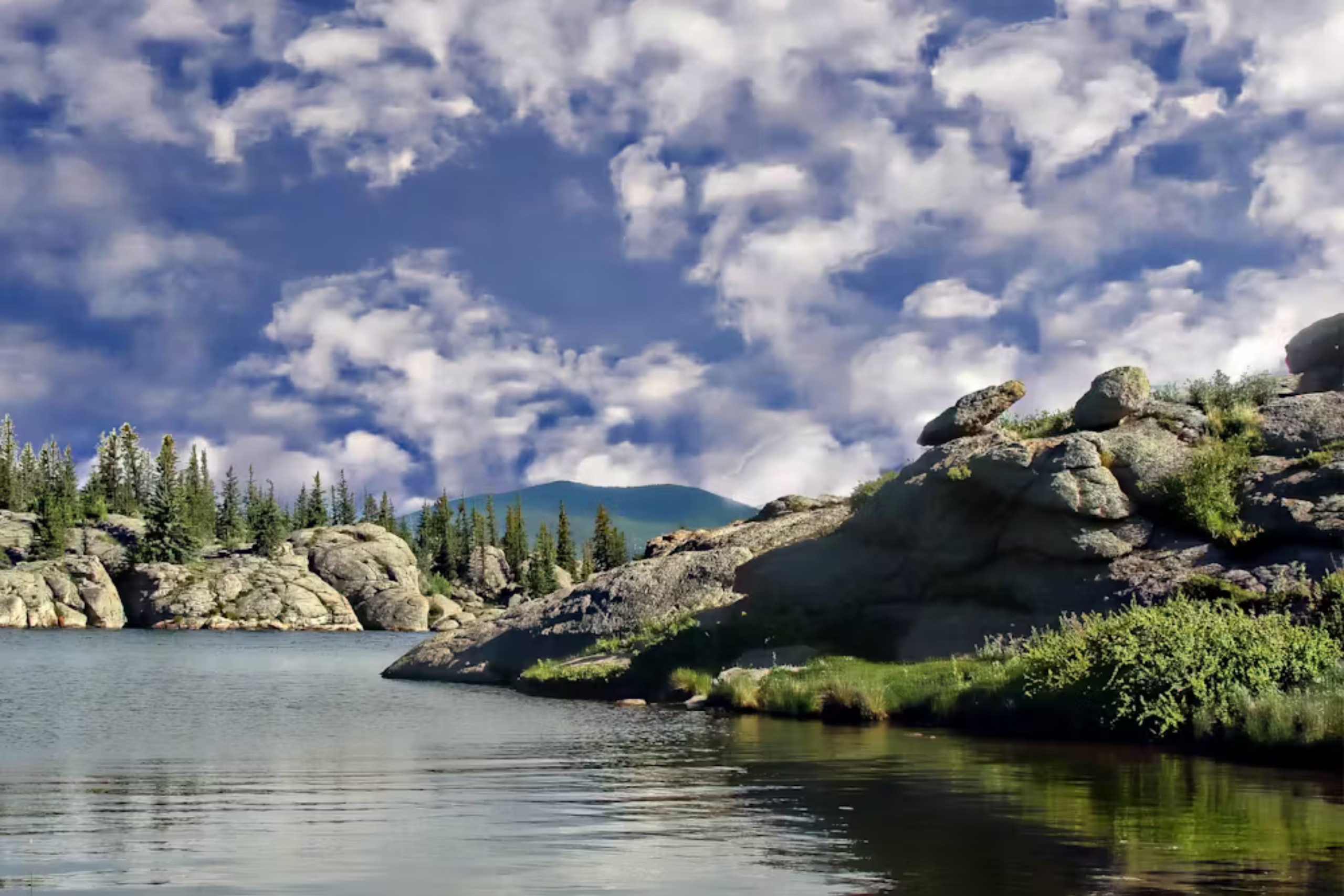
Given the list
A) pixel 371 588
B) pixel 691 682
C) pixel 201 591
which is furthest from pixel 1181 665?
pixel 371 588

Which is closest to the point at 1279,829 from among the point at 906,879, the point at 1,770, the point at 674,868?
the point at 906,879

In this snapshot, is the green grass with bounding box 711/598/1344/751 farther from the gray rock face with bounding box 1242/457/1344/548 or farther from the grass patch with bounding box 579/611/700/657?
the grass patch with bounding box 579/611/700/657

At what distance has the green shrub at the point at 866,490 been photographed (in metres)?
51.4

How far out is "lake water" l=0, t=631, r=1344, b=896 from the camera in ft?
43.5

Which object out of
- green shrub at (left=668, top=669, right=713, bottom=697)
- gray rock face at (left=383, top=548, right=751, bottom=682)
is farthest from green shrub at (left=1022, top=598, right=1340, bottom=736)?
gray rock face at (left=383, top=548, right=751, bottom=682)

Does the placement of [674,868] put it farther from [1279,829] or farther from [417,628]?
[417,628]

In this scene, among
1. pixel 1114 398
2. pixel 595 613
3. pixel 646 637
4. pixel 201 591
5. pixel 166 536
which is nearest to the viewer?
pixel 1114 398

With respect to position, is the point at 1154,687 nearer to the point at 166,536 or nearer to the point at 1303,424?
the point at 1303,424

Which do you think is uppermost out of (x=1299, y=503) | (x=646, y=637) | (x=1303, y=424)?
(x=1303, y=424)

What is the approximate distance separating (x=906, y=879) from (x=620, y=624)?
41.6 meters

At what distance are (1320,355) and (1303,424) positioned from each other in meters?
8.41

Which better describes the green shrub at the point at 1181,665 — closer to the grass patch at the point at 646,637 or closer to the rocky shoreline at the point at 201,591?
the grass patch at the point at 646,637

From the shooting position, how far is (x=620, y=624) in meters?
54.5

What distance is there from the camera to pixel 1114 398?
43.5 m
